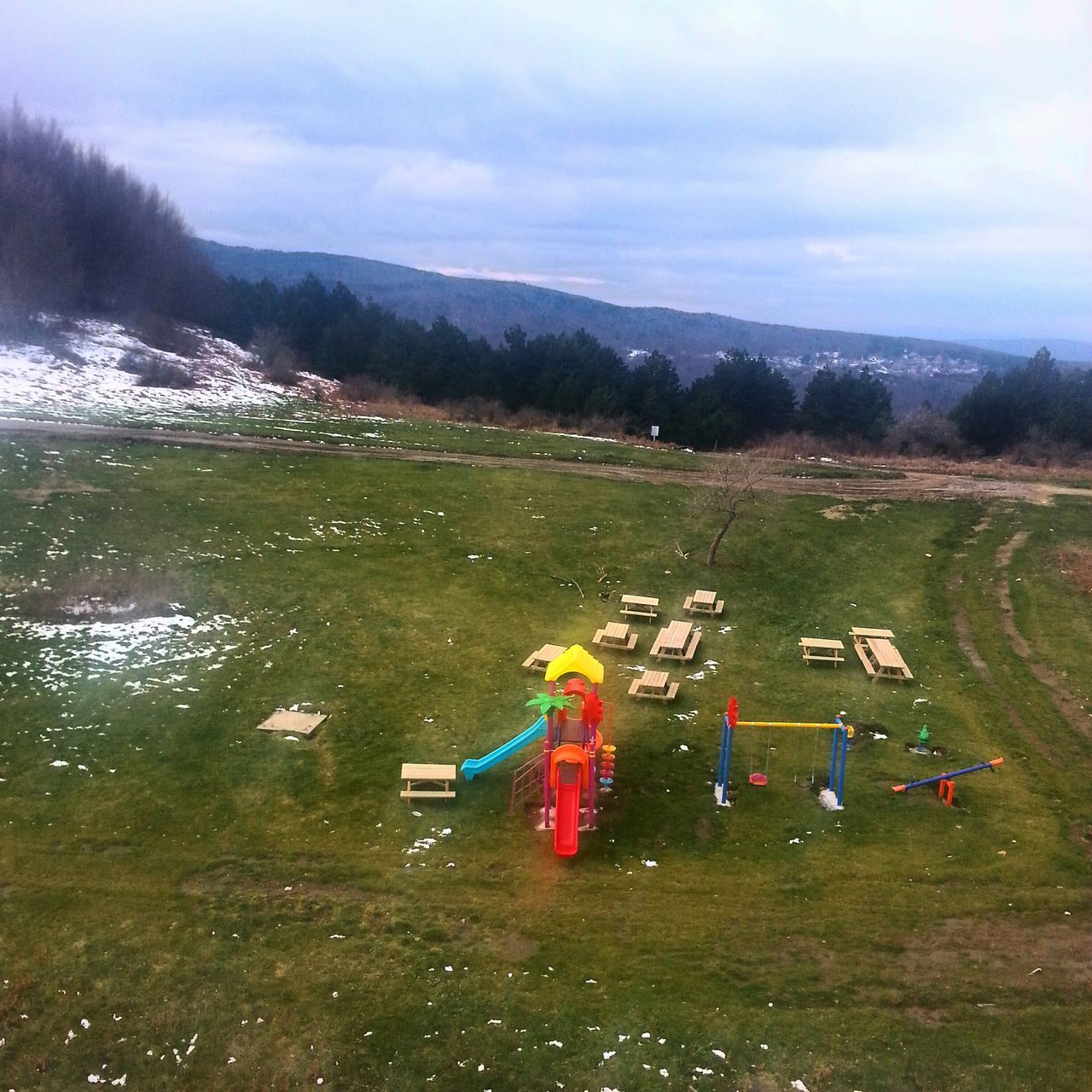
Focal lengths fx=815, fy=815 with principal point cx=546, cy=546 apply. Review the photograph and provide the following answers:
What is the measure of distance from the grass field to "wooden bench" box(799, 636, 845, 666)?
1.71 feet

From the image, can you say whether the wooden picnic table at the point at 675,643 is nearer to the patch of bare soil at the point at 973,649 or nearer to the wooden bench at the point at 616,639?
the wooden bench at the point at 616,639

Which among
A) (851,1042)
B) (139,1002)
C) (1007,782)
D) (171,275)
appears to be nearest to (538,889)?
(851,1042)

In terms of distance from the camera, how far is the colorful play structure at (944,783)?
56.5 ft

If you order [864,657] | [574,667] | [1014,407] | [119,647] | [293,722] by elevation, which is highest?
[1014,407]

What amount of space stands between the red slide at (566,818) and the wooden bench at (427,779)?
254 centimetres

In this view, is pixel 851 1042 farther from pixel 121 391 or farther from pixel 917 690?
pixel 121 391

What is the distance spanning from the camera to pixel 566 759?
15.6 meters

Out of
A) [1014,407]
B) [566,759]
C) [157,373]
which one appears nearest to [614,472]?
[566,759]

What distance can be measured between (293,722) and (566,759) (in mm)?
7435

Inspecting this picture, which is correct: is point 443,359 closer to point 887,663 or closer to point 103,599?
point 103,599

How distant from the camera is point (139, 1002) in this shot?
11.8 meters

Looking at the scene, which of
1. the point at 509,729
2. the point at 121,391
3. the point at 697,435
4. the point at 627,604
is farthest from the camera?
the point at 697,435

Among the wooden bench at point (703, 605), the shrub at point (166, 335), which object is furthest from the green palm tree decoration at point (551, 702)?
the shrub at point (166, 335)

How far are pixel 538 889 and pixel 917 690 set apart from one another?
13532 millimetres
